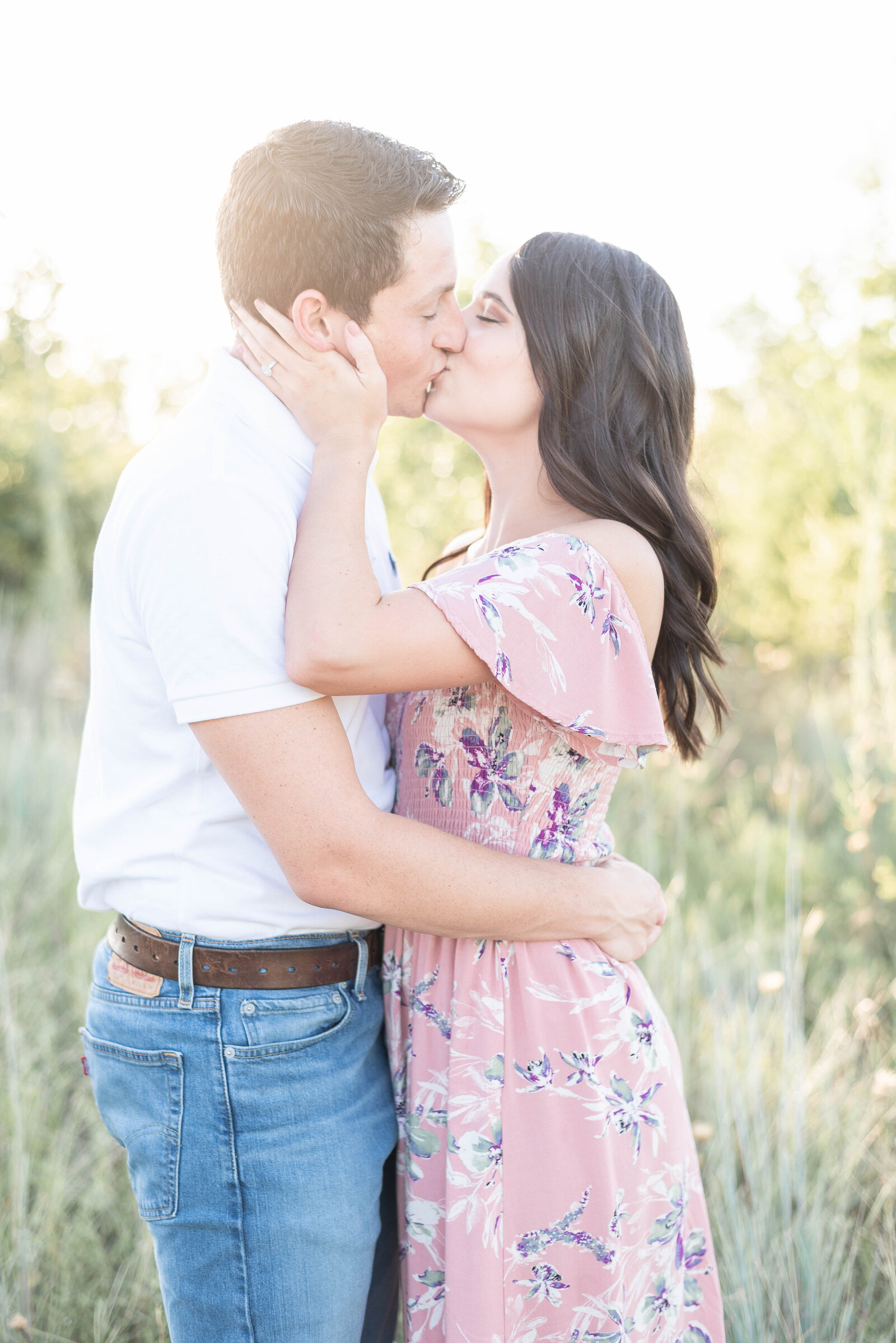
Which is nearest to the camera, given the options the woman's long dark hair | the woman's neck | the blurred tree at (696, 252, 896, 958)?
the woman's long dark hair

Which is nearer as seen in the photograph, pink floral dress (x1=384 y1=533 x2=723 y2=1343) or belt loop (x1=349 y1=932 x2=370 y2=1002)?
pink floral dress (x1=384 y1=533 x2=723 y2=1343)

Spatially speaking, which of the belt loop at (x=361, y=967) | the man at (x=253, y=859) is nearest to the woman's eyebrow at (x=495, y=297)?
the man at (x=253, y=859)

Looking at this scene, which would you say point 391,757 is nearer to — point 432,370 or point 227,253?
point 432,370

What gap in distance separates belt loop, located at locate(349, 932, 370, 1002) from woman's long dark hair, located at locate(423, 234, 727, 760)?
0.86 m

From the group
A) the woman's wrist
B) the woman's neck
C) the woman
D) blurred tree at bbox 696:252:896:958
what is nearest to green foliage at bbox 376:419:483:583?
blurred tree at bbox 696:252:896:958

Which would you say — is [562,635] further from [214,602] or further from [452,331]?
[452,331]

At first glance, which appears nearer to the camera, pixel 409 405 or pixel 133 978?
pixel 133 978

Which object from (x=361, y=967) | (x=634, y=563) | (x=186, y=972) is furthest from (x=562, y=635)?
(x=186, y=972)

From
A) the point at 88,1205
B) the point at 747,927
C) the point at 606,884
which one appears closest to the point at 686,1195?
the point at 606,884

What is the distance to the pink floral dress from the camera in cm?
159

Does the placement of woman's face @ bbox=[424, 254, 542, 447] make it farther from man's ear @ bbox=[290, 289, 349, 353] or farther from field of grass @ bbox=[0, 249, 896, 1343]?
field of grass @ bbox=[0, 249, 896, 1343]

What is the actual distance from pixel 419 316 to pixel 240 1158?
1.45 m

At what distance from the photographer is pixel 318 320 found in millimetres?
1705

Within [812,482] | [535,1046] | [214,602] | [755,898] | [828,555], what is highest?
[812,482]
